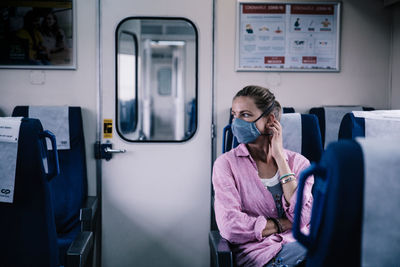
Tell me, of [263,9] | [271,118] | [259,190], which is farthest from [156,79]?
[259,190]

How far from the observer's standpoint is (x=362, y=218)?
0.84 metres

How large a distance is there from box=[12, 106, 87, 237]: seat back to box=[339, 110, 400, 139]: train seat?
177 cm

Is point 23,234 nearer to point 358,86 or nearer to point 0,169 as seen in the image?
point 0,169

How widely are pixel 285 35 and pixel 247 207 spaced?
5.05ft

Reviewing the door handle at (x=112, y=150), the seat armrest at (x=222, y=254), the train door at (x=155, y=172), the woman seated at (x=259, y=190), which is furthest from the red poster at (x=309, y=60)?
the seat armrest at (x=222, y=254)

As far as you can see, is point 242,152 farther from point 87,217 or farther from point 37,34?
point 37,34

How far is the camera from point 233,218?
1574mm

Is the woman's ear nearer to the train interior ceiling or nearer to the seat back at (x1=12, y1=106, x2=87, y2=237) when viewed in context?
the train interior ceiling

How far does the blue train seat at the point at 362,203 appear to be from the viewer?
32.7 inches

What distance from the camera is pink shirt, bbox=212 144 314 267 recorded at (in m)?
1.57

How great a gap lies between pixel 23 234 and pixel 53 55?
158cm

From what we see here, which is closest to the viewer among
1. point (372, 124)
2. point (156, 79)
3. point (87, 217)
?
point (372, 124)

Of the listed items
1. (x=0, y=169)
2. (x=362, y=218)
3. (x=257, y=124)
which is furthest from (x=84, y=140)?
(x=362, y=218)

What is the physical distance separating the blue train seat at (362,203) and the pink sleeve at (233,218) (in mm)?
704
